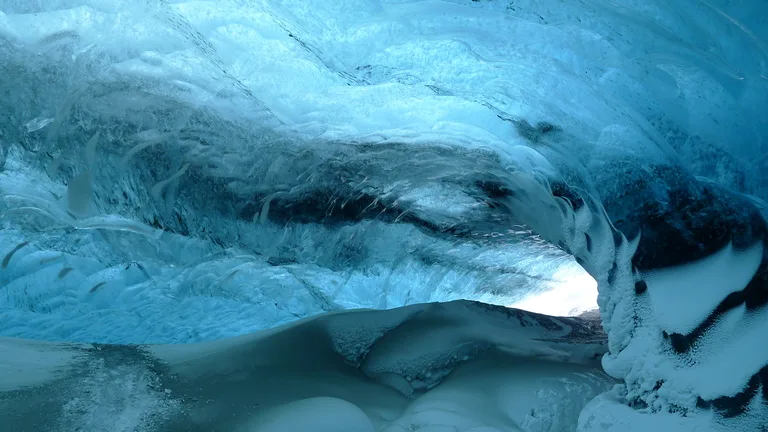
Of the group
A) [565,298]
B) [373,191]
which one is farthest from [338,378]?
[565,298]

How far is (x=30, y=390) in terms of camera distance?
138cm

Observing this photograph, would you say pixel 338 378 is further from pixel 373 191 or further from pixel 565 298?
pixel 565 298

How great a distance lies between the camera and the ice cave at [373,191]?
1.38 m

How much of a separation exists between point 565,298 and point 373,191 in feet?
2.77

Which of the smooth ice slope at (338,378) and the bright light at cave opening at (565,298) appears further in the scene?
the bright light at cave opening at (565,298)

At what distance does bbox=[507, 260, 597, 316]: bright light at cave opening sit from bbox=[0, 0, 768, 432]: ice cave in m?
0.38

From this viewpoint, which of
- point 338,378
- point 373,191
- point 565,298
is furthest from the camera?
point 565,298

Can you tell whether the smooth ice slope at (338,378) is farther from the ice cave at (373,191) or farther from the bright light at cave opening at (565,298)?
the bright light at cave opening at (565,298)

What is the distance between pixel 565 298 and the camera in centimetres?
213

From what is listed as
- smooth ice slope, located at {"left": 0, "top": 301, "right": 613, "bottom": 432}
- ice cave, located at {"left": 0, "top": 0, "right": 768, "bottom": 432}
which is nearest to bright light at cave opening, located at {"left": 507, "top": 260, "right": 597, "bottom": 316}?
smooth ice slope, located at {"left": 0, "top": 301, "right": 613, "bottom": 432}

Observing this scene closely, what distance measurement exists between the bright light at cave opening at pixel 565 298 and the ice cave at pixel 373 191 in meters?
0.38

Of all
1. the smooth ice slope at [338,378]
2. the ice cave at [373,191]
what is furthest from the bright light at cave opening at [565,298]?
the ice cave at [373,191]

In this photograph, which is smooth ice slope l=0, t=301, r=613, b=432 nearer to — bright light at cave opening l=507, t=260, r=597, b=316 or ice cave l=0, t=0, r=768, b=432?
ice cave l=0, t=0, r=768, b=432

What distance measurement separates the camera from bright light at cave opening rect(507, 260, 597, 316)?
2.10 m
